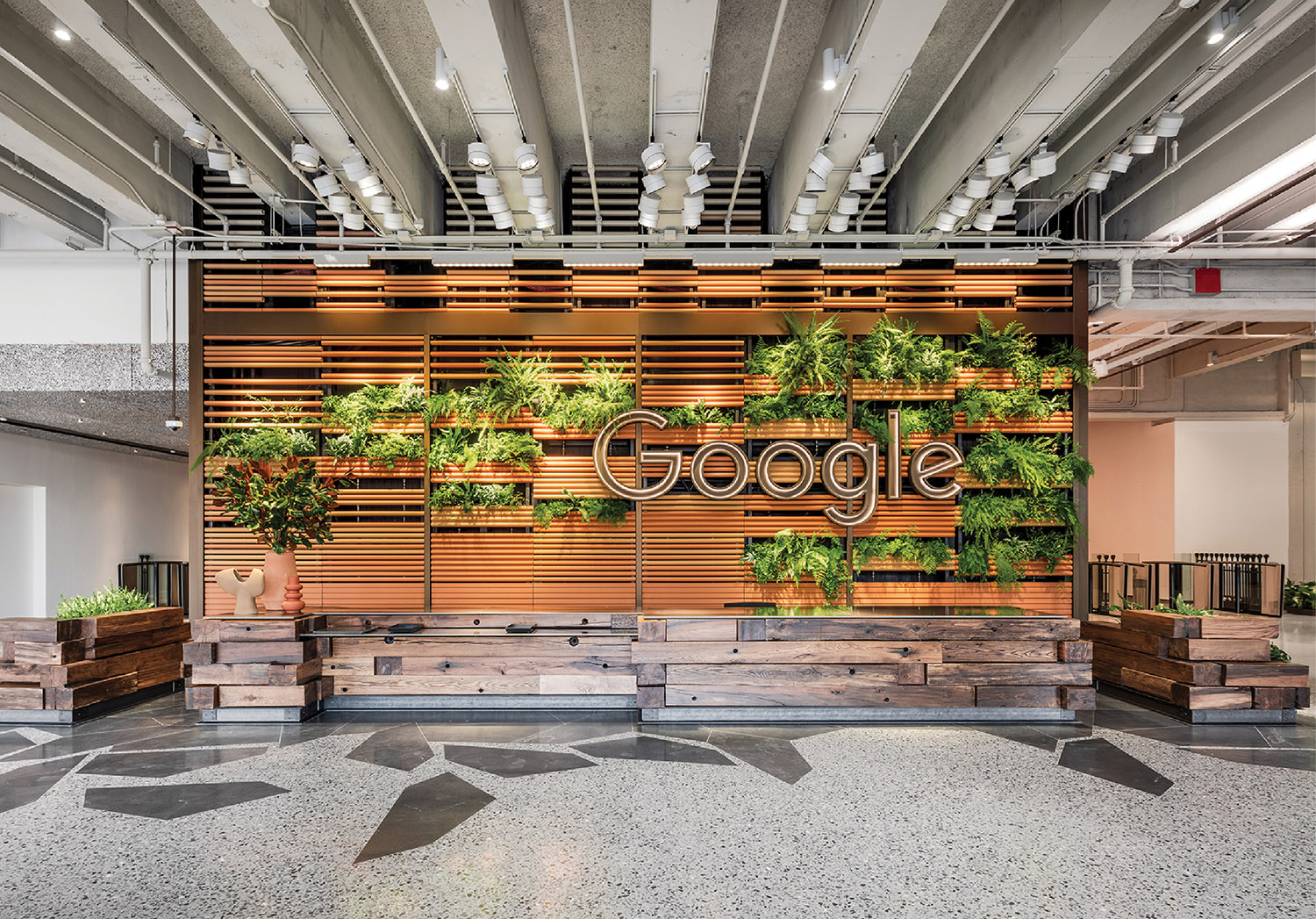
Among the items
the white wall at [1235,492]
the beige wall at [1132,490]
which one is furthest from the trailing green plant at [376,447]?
the white wall at [1235,492]

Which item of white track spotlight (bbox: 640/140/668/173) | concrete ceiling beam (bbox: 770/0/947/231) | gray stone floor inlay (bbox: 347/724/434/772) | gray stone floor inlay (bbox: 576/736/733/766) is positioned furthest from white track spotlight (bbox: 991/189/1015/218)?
gray stone floor inlay (bbox: 347/724/434/772)

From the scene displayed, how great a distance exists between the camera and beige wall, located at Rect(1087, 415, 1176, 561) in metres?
15.0

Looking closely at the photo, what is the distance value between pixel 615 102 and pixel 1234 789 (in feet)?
20.3

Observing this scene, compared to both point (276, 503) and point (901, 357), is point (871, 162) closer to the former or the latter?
point (901, 357)

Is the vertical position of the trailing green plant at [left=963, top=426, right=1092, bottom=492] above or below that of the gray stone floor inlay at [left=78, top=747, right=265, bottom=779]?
above

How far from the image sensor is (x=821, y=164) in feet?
17.4

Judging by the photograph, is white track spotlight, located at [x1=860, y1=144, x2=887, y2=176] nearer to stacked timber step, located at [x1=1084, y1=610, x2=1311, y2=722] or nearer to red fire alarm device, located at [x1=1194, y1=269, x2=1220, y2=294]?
red fire alarm device, located at [x1=1194, y1=269, x2=1220, y2=294]

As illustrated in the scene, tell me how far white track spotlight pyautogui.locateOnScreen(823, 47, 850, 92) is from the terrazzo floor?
157 inches

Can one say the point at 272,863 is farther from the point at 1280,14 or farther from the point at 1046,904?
the point at 1280,14

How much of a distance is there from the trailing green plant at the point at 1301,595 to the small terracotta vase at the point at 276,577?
1603 cm

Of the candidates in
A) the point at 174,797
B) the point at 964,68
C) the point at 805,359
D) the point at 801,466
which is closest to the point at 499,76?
the point at 964,68

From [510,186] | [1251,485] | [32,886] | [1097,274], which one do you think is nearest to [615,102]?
[510,186]

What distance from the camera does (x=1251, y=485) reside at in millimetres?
14766

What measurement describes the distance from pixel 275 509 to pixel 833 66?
5228mm
